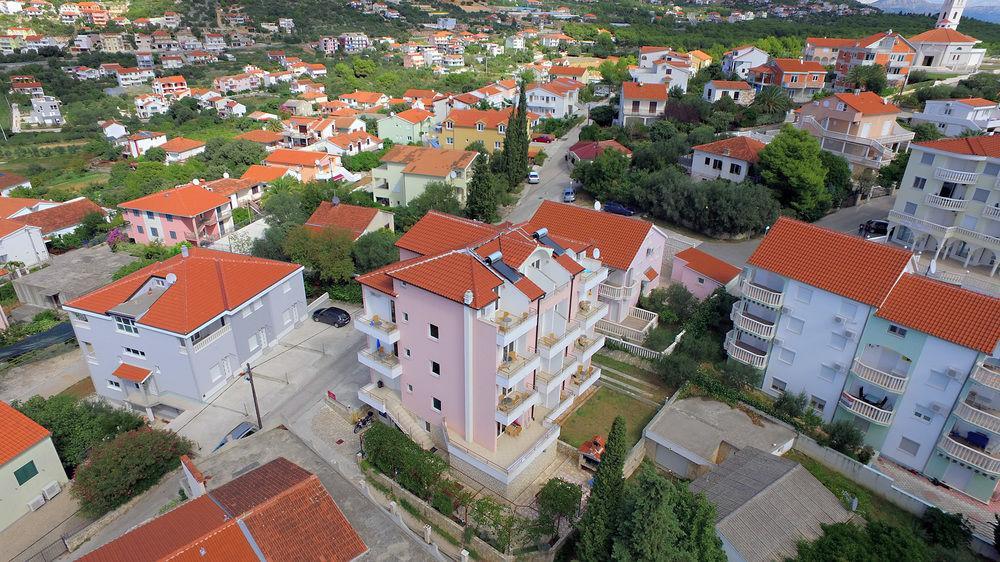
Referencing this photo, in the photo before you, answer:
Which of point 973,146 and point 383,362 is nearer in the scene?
point 383,362

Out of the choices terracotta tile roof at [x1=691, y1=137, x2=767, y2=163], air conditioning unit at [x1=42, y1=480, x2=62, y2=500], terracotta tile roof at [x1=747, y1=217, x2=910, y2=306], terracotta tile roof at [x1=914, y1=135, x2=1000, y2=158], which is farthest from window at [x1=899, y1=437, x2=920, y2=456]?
air conditioning unit at [x1=42, y1=480, x2=62, y2=500]

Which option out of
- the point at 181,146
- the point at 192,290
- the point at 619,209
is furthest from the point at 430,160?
the point at 181,146

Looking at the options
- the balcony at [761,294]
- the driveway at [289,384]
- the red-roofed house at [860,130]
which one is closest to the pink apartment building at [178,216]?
the driveway at [289,384]

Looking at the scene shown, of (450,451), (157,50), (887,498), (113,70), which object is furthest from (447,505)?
(157,50)

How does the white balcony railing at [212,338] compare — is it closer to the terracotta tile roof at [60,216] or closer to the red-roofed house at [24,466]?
the red-roofed house at [24,466]

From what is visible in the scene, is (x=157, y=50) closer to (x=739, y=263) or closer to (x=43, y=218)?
(x=43, y=218)

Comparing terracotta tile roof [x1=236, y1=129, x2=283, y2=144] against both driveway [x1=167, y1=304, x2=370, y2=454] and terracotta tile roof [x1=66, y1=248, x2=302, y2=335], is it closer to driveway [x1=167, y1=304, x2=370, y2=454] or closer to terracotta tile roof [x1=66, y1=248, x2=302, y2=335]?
terracotta tile roof [x1=66, y1=248, x2=302, y2=335]

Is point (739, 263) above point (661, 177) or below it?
below

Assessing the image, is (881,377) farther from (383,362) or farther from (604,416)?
(383,362)
